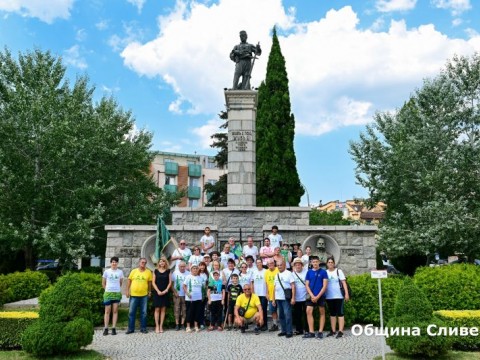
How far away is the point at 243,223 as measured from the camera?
1527 centimetres

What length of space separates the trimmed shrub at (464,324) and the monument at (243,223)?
16.6 feet

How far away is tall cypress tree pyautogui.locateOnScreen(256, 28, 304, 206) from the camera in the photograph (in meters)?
24.9

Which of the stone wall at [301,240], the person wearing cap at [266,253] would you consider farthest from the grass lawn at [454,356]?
the stone wall at [301,240]

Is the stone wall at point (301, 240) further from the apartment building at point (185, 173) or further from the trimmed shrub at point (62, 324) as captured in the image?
the apartment building at point (185, 173)

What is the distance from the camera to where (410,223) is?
59.3 ft

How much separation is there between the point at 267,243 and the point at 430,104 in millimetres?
10902

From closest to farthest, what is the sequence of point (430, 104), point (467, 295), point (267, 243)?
point (467, 295), point (267, 243), point (430, 104)

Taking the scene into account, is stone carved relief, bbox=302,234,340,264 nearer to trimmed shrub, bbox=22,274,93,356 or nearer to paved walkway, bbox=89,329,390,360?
paved walkway, bbox=89,329,390,360

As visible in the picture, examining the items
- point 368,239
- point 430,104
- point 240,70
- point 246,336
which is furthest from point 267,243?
point 430,104

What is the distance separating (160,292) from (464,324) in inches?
238

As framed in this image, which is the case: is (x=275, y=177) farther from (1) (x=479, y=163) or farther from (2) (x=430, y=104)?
(1) (x=479, y=163)

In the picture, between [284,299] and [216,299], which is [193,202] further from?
[284,299]

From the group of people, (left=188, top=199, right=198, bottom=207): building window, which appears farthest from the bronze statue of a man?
(left=188, top=199, right=198, bottom=207): building window

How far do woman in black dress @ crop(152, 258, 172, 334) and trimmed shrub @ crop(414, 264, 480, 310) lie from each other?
5774 millimetres
